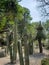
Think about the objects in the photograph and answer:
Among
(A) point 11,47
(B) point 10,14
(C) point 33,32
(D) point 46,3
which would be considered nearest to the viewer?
(D) point 46,3

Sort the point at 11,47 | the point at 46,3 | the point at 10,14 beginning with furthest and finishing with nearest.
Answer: the point at 11,47 → the point at 10,14 → the point at 46,3

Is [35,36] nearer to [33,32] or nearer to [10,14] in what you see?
[33,32]

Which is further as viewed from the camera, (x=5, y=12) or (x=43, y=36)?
(x=43, y=36)

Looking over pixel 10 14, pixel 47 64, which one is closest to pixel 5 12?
pixel 10 14

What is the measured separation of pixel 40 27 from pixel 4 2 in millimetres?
20995

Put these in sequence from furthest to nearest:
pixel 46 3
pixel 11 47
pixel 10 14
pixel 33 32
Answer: pixel 33 32
pixel 11 47
pixel 10 14
pixel 46 3

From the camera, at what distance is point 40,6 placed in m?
16.3

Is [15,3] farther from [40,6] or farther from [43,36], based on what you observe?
[43,36]

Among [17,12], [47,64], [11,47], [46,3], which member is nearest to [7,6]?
[17,12]

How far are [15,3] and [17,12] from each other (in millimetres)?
1097

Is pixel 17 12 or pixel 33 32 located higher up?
pixel 17 12

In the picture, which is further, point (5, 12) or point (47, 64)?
point (47, 64)

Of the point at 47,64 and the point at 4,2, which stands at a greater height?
the point at 4,2

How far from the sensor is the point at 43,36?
119ft
